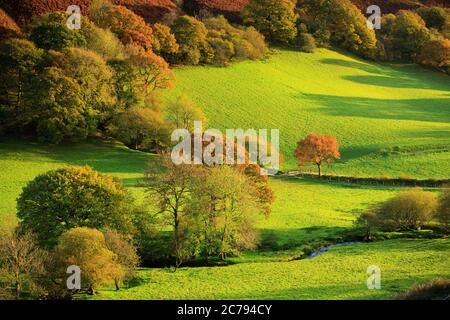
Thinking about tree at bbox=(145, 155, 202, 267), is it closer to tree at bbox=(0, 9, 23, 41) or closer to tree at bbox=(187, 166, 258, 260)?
tree at bbox=(187, 166, 258, 260)

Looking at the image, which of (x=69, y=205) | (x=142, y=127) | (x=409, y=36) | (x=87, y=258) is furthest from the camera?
(x=409, y=36)

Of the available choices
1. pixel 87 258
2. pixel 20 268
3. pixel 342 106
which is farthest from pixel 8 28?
pixel 87 258

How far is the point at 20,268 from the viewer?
37750 millimetres

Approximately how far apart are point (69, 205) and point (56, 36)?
44.1 meters

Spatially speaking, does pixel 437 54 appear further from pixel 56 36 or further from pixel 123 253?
pixel 123 253

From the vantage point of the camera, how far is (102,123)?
259ft

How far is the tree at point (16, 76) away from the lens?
2953 inches

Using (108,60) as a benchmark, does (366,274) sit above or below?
below

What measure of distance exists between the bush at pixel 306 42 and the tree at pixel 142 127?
57193 mm

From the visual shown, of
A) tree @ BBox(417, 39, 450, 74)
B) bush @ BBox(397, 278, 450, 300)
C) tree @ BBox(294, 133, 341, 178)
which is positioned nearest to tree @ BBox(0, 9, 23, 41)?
tree @ BBox(294, 133, 341, 178)
